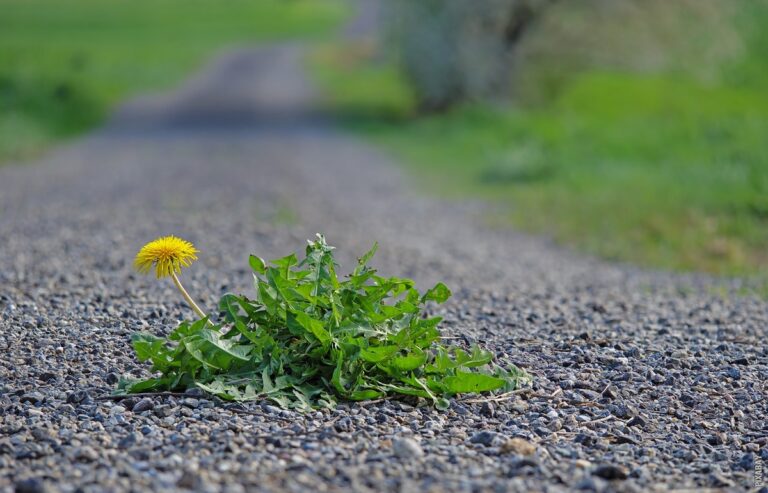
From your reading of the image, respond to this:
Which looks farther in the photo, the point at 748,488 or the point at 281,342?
the point at 281,342

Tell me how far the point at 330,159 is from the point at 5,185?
5979 mm

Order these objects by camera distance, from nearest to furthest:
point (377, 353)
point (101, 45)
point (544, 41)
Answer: point (377, 353), point (544, 41), point (101, 45)

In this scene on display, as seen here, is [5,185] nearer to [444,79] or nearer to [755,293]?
[755,293]

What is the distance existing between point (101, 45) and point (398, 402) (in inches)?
1737

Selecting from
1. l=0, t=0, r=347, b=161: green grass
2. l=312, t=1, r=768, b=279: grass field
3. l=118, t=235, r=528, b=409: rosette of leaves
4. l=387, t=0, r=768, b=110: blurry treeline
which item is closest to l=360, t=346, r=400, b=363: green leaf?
l=118, t=235, r=528, b=409: rosette of leaves

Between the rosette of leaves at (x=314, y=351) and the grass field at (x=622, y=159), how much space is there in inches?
217

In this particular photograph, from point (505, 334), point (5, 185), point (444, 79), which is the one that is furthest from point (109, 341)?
point (444, 79)

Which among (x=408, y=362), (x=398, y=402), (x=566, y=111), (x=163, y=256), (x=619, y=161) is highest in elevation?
(x=566, y=111)

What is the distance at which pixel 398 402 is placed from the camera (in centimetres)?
459

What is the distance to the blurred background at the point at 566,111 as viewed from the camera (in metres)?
11.6

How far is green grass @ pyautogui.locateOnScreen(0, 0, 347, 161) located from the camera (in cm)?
2377

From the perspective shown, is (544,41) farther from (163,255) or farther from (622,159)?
(163,255)

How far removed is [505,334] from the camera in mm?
5812

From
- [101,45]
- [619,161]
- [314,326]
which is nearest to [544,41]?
[619,161]
